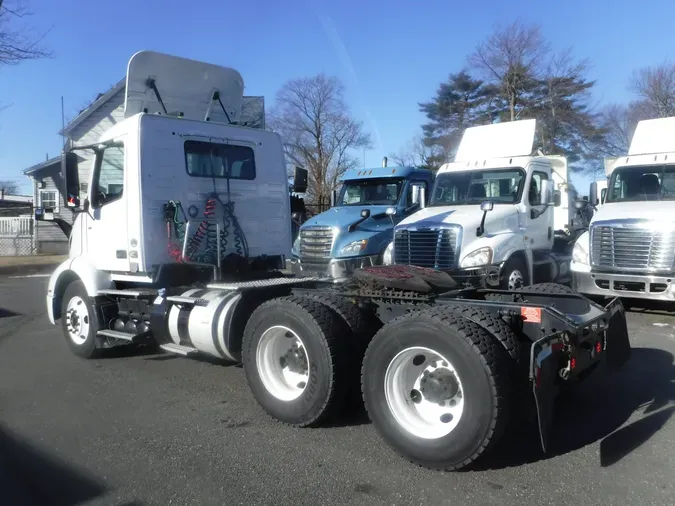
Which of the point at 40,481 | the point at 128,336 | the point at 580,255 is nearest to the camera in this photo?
the point at 40,481

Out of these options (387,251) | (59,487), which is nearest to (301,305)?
(59,487)

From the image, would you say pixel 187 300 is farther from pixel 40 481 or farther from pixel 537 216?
pixel 537 216

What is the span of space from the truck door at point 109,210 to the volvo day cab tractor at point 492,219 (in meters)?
4.65

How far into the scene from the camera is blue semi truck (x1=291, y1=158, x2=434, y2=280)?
1134 cm

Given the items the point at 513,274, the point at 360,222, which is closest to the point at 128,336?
the point at 360,222

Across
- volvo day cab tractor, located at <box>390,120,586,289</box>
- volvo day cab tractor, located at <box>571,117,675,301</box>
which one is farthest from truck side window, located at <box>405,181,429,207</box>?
volvo day cab tractor, located at <box>571,117,675,301</box>

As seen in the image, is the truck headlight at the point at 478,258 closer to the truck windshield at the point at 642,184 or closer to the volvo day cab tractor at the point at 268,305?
the volvo day cab tractor at the point at 268,305

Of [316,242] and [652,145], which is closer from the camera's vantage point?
[652,145]

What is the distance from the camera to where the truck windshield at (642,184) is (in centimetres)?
1028

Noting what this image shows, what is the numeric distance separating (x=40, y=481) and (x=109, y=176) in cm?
403

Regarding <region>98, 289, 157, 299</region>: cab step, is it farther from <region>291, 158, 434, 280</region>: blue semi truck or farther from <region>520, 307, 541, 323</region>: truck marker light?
<region>520, 307, 541, 323</region>: truck marker light

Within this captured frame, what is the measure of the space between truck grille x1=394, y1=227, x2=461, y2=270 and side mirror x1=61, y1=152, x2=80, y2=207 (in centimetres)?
502

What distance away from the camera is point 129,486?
4.08 m

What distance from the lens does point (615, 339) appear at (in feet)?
16.7
